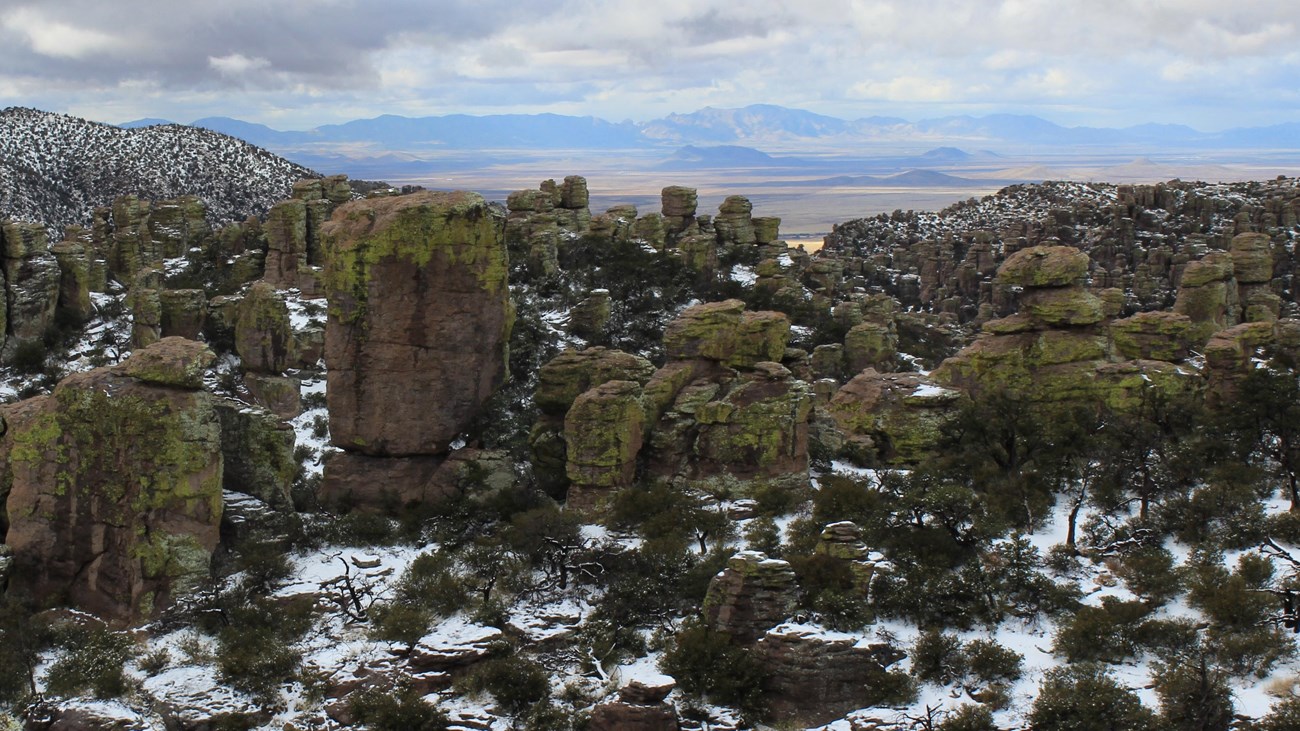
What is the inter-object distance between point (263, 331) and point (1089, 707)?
3213 cm

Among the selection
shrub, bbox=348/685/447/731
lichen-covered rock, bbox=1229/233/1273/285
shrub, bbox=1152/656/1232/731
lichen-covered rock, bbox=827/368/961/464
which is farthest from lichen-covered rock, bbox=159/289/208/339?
lichen-covered rock, bbox=1229/233/1273/285

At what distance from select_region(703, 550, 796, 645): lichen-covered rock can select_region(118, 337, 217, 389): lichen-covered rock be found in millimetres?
13173

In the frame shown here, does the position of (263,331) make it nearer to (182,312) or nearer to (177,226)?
(182,312)

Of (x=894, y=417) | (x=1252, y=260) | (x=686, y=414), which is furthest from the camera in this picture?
(x=1252, y=260)

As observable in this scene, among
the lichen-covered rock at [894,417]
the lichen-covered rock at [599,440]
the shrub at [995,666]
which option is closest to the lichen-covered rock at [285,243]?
the lichen-covered rock at [599,440]

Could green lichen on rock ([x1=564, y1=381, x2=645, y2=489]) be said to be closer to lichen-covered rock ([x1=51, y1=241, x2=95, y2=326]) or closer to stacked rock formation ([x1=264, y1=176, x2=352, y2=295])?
stacked rock formation ([x1=264, y1=176, x2=352, y2=295])

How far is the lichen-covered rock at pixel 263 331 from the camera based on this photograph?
145 feet

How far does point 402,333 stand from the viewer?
109 ft

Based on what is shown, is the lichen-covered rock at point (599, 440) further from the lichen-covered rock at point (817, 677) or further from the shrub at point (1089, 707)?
the shrub at point (1089, 707)

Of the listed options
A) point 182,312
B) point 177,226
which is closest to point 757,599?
point 182,312

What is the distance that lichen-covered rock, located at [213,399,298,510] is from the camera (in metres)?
30.4

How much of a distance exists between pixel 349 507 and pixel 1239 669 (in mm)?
21815

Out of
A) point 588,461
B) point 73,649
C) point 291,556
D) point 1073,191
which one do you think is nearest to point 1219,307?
point 588,461

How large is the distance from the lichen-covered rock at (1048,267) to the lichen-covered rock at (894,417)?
14.5 ft
